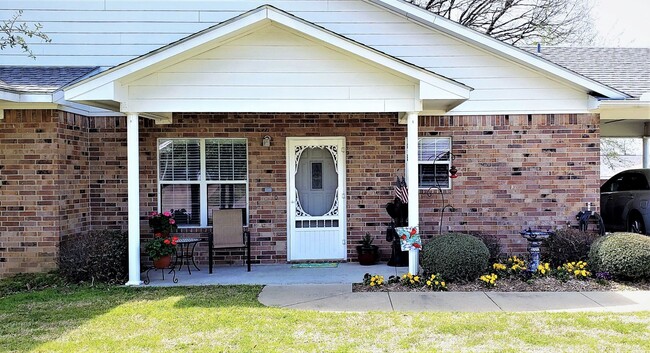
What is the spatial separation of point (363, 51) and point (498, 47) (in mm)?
2942

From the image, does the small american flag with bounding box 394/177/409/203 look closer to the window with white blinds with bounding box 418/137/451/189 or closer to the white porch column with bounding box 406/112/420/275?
the window with white blinds with bounding box 418/137/451/189

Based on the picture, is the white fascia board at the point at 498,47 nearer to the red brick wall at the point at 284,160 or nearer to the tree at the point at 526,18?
the red brick wall at the point at 284,160

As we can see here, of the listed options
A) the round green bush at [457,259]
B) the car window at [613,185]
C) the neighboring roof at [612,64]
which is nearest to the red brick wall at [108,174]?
the round green bush at [457,259]

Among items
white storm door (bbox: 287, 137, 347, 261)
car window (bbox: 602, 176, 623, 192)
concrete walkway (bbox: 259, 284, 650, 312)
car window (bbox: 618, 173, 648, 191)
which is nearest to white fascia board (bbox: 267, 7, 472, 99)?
white storm door (bbox: 287, 137, 347, 261)

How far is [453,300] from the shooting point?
22.7ft

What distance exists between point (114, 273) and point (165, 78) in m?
3.03

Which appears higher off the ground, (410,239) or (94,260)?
(410,239)

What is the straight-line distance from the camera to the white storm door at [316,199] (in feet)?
32.1

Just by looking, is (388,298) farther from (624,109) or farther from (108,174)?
(624,109)

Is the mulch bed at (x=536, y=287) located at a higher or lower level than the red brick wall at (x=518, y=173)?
lower

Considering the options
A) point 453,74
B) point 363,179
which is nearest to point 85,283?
point 363,179

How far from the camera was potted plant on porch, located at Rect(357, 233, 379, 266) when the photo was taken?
9.35 metres

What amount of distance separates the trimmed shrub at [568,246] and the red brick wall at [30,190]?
7.79 m

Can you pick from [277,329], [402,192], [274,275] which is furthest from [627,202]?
[277,329]
